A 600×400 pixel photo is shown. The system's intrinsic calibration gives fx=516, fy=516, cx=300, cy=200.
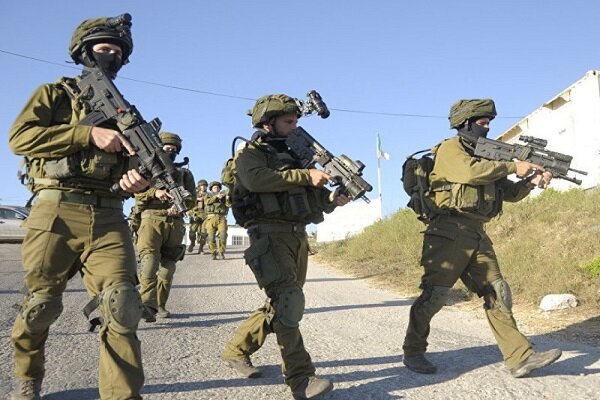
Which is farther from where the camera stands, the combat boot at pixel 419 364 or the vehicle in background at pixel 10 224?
the vehicle in background at pixel 10 224

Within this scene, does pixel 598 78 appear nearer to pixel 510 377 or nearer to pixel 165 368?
pixel 510 377

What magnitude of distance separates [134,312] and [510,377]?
103 inches

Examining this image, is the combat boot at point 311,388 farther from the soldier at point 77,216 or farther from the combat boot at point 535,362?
the combat boot at point 535,362

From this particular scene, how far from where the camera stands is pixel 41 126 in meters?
2.80

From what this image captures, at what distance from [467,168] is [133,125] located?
8.03 ft

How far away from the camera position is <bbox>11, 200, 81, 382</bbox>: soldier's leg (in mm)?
2793

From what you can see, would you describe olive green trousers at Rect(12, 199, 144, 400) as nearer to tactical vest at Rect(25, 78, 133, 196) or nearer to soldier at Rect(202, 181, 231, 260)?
tactical vest at Rect(25, 78, 133, 196)

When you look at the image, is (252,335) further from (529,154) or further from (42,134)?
(529,154)

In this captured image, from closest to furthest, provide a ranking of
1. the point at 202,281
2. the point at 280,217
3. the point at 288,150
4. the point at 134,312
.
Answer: the point at 134,312
the point at 280,217
the point at 288,150
the point at 202,281

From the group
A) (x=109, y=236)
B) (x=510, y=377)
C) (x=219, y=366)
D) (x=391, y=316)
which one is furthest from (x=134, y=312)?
(x=391, y=316)

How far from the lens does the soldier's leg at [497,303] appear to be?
364 cm

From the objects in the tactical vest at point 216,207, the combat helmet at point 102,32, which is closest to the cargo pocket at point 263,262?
the combat helmet at point 102,32

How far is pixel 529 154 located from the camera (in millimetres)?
4461

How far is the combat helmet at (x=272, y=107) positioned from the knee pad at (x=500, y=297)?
1.96 metres
